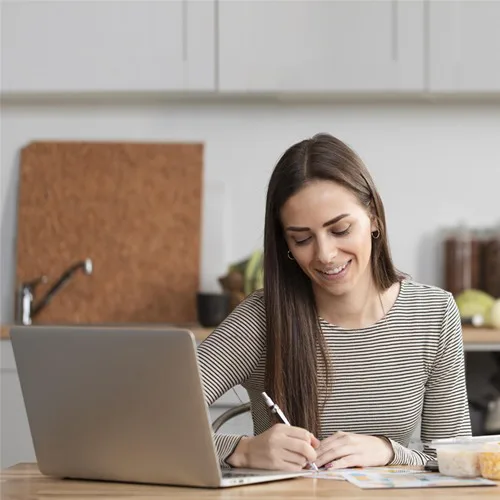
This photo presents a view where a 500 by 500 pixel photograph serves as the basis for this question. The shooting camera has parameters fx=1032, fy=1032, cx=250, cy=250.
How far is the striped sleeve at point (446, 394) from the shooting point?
6.65ft

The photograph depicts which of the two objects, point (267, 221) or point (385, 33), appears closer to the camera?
point (267, 221)

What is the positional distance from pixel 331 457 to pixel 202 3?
89.1 inches

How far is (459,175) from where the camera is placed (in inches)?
150

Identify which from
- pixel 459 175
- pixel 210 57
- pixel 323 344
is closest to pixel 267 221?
pixel 323 344

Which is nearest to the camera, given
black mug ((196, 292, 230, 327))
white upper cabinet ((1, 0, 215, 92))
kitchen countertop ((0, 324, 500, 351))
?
kitchen countertop ((0, 324, 500, 351))

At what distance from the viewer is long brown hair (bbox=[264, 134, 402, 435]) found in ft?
6.35

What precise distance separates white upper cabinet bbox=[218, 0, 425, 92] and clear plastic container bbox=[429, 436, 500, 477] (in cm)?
213

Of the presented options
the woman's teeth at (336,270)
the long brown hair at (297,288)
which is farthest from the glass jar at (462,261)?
the woman's teeth at (336,270)

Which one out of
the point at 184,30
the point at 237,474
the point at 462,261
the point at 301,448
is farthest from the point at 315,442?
the point at 184,30

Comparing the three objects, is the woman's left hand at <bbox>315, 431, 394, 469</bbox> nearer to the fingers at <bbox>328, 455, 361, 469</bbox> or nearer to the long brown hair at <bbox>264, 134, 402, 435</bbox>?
the fingers at <bbox>328, 455, 361, 469</bbox>

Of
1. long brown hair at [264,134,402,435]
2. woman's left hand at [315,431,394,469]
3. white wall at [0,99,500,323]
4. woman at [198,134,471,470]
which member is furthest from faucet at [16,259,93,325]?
woman's left hand at [315,431,394,469]

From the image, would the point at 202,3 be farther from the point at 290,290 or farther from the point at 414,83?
the point at 290,290

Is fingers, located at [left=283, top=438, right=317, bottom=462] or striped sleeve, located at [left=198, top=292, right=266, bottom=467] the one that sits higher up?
striped sleeve, located at [left=198, top=292, right=266, bottom=467]

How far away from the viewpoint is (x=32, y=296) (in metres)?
3.76
